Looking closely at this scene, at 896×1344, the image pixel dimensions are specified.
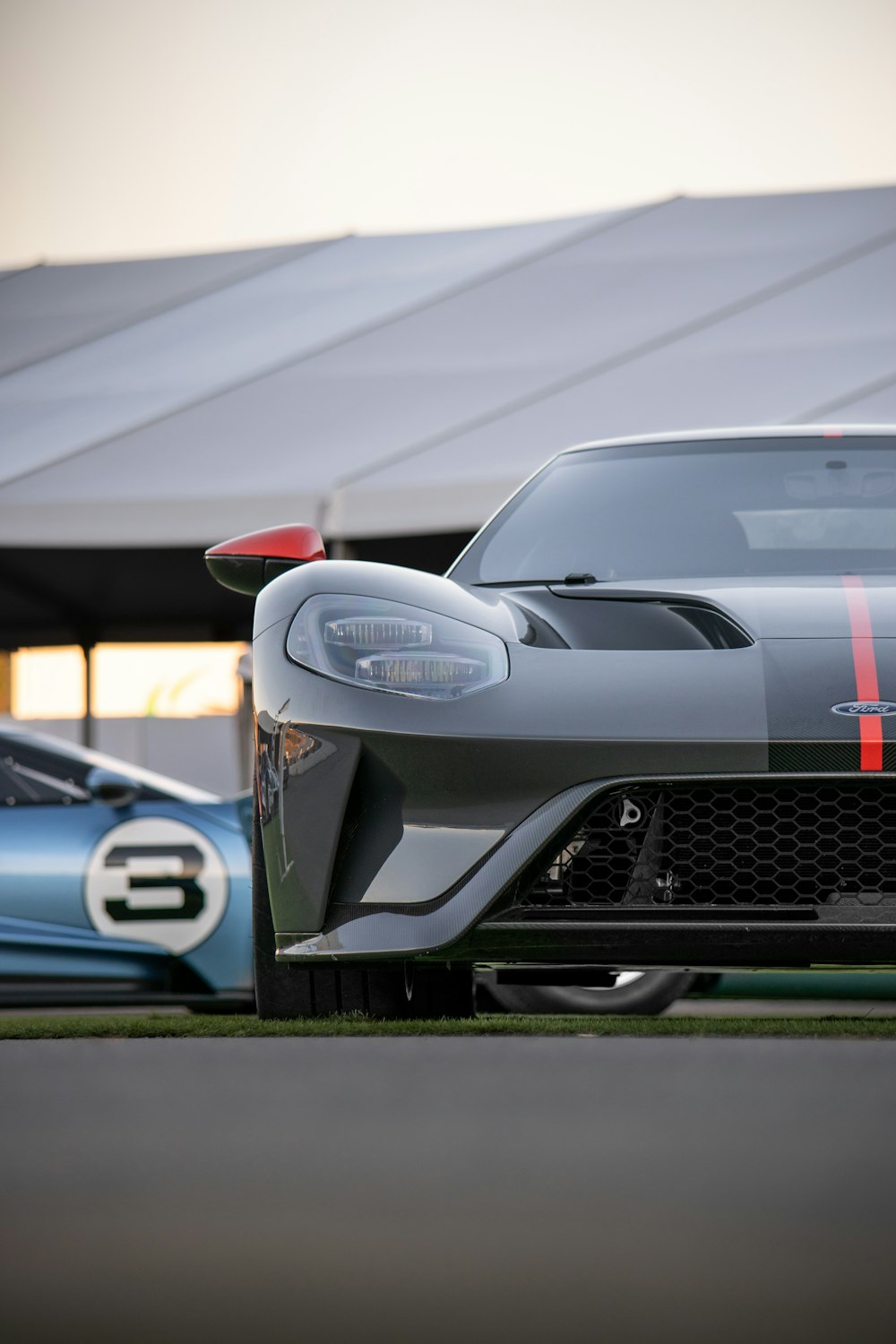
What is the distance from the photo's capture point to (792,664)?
234cm

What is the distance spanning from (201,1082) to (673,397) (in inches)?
227

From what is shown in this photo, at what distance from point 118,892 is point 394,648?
320cm

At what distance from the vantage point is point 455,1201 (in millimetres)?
2229

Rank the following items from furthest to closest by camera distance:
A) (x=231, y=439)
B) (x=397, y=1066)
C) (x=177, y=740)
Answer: (x=177, y=740)
(x=231, y=439)
(x=397, y=1066)

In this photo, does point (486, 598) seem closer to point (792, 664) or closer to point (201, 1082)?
point (792, 664)

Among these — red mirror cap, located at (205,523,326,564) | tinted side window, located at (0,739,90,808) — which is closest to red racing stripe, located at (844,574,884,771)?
red mirror cap, located at (205,523,326,564)

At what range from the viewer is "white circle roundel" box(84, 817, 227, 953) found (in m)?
5.34

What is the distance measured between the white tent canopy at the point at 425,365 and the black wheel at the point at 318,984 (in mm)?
5047

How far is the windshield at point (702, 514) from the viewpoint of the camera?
3166 millimetres

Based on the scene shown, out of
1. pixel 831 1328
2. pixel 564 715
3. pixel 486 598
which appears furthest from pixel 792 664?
pixel 831 1328

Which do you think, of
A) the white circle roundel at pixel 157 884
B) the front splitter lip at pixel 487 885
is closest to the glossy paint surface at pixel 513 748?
the front splitter lip at pixel 487 885

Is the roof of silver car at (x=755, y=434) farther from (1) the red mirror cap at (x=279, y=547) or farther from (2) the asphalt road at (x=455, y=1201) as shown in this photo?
(2) the asphalt road at (x=455, y=1201)

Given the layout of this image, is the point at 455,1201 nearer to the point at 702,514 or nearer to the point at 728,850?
the point at 728,850

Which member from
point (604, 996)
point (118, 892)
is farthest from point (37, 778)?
point (604, 996)
